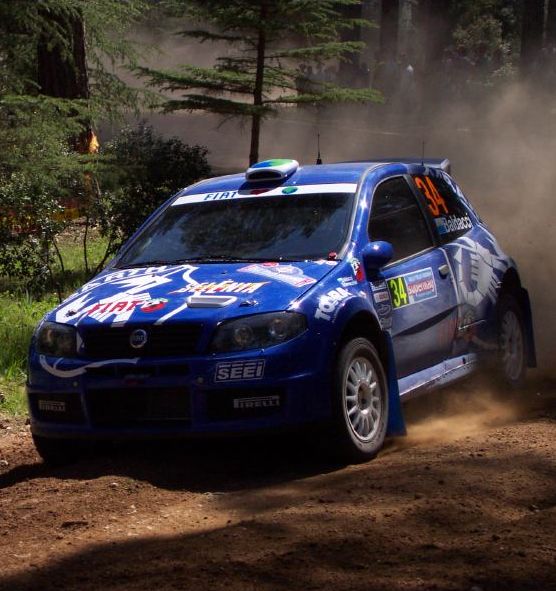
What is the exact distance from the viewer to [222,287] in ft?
23.3

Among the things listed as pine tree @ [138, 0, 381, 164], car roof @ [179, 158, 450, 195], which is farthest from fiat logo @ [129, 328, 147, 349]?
pine tree @ [138, 0, 381, 164]

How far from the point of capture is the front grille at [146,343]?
6.77 m

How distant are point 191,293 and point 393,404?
1427 millimetres

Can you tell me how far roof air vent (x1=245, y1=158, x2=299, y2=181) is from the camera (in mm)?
8336

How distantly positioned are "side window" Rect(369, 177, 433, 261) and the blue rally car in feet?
0.04

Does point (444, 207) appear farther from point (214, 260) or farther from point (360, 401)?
point (360, 401)

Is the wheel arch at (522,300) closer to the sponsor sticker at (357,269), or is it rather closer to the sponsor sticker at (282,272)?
the sponsor sticker at (357,269)

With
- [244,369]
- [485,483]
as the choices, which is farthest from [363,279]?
[485,483]

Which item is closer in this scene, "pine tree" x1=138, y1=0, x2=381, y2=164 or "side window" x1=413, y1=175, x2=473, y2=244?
"side window" x1=413, y1=175, x2=473, y2=244

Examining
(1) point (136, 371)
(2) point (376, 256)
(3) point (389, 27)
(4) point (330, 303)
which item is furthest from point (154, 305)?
(3) point (389, 27)

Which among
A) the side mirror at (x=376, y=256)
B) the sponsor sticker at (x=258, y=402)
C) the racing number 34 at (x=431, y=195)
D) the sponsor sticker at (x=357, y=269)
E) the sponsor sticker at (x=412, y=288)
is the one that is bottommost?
the sponsor sticker at (x=258, y=402)

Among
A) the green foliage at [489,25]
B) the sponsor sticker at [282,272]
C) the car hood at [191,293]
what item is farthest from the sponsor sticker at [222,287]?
the green foliage at [489,25]

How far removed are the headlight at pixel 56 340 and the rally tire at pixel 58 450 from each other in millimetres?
581

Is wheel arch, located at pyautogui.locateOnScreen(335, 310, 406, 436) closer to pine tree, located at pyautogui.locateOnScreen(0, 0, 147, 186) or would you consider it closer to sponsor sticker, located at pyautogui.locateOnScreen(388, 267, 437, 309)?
sponsor sticker, located at pyautogui.locateOnScreen(388, 267, 437, 309)
